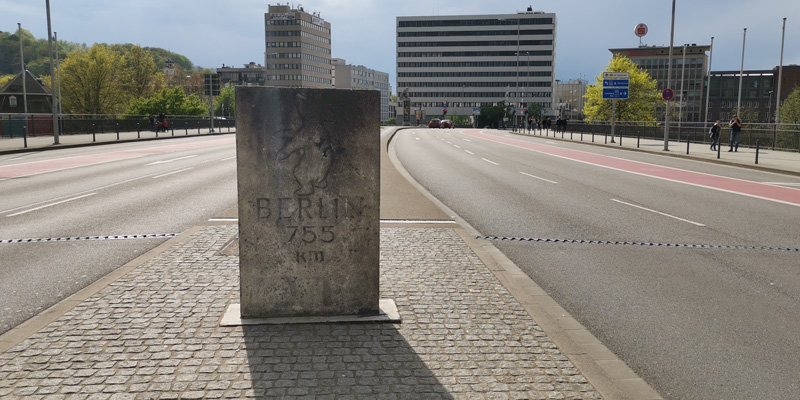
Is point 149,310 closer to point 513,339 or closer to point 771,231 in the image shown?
point 513,339

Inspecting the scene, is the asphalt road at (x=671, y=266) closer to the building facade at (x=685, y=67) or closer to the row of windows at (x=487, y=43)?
the building facade at (x=685, y=67)

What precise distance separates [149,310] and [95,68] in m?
90.1

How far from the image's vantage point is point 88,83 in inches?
3356

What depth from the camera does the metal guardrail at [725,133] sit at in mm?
32156

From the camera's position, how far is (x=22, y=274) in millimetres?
7180

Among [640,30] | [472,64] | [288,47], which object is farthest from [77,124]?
[472,64]

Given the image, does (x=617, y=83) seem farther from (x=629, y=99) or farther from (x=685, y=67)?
(x=685, y=67)

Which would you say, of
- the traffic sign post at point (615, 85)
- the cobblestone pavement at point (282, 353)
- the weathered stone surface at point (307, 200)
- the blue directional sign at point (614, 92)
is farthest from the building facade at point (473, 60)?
the weathered stone surface at point (307, 200)

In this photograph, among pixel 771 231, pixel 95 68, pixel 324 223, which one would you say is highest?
pixel 95 68

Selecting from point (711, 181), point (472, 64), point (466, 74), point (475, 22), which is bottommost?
point (711, 181)

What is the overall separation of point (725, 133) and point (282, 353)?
1946 inches

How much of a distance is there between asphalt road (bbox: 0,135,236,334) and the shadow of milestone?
248 cm

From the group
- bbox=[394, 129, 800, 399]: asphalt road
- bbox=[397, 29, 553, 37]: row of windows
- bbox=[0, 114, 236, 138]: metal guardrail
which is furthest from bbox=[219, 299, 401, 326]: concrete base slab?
bbox=[397, 29, 553, 37]: row of windows

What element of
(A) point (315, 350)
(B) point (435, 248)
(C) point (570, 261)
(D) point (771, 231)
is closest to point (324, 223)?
(A) point (315, 350)
